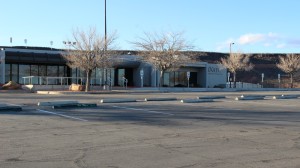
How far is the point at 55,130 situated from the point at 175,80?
4882cm

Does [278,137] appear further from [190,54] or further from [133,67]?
[133,67]

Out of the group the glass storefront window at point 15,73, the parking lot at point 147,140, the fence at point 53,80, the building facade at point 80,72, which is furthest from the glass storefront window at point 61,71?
the parking lot at point 147,140

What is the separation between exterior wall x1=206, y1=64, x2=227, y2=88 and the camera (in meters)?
59.9

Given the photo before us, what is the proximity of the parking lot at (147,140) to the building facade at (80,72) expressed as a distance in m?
29.6

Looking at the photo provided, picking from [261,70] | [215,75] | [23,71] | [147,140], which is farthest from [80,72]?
Result: [261,70]

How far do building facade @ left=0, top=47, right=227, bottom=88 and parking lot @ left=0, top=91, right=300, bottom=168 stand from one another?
97.2 ft

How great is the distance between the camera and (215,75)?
60.8 m

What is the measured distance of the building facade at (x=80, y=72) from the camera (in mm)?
48062

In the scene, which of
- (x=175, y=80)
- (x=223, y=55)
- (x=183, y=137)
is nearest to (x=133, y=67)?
(x=175, y=80)

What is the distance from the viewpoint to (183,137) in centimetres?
1099

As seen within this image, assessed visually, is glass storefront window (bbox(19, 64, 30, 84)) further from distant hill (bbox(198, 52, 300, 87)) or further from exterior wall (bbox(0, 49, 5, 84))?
distant hill (bbox(198, 52, 300, 87))

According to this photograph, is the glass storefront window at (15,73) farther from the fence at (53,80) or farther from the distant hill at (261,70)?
the distant hill at (261,70)

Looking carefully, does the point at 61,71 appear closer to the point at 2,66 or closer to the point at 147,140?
the point at 2,66

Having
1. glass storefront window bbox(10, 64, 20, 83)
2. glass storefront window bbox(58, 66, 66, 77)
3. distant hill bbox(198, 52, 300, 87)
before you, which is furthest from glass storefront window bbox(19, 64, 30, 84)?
distant hill bbox(198, 52, 300, 87)
